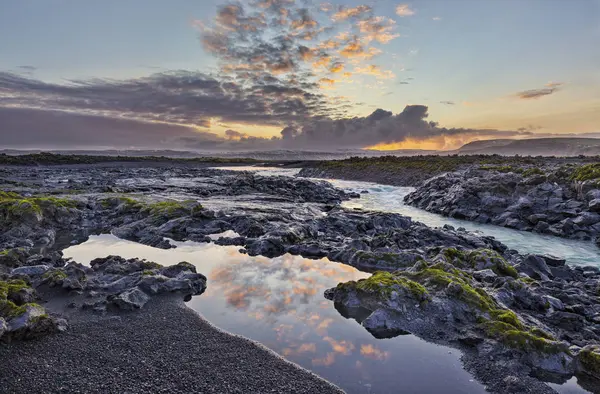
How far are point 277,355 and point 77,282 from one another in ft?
28.1

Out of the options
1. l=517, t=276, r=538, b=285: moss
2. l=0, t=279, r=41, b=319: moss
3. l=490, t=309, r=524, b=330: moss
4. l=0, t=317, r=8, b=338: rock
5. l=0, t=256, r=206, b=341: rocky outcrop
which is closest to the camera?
l=0, t=317, r=8, b=338: rock

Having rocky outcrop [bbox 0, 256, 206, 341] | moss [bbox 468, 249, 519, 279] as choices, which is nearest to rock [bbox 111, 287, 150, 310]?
rocky outcrop [bbox 0, 256, 206, 341]

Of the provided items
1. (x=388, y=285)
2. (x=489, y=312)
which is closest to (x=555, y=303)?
(x=489, y=312)

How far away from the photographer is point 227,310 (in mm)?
12156

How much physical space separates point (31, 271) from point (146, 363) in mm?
8722

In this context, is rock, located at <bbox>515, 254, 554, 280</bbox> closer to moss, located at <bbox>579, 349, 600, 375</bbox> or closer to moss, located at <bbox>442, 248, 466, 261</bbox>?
moss, located at <bbox>442, 248, 466, 261</bbox>

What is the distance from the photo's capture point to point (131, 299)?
12102 mm

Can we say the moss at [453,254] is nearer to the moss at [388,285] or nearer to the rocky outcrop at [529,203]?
the moss at [388,285]

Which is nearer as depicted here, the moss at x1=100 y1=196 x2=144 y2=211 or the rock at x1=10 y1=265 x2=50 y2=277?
the rock at x1=10 y1=265 x2=50 y2=277

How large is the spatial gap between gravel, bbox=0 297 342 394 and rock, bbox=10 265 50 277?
4812mm

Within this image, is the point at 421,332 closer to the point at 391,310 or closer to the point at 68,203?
the point at 391,310

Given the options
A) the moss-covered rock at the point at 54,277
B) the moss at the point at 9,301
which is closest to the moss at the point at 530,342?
the moss at the point at 9,301

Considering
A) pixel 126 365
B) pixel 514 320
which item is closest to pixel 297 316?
pixel 126 365

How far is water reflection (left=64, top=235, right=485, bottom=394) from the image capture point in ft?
28.7
